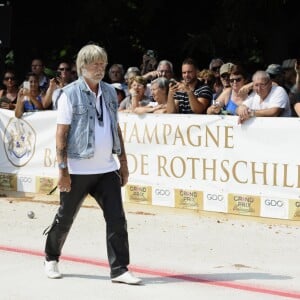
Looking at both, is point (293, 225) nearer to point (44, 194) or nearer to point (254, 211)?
point (254, 211)

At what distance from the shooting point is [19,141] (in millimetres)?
11953

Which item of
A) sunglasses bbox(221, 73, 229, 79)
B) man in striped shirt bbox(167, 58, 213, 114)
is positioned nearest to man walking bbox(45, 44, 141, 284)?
man in striped shirt bbox(167, 58, 213, 114)

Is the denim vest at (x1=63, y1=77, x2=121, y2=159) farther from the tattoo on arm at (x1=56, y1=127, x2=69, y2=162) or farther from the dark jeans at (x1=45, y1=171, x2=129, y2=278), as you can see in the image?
the dark jeans at (x1=45, y1=171, x2=129, y2=278)

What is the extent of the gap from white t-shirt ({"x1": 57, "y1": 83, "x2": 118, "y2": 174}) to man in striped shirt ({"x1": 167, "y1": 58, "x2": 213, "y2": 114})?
356 centimetres

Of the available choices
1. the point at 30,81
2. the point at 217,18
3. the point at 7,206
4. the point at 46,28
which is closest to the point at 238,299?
the point at 7,206

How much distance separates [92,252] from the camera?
830cm

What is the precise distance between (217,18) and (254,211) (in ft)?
21.2

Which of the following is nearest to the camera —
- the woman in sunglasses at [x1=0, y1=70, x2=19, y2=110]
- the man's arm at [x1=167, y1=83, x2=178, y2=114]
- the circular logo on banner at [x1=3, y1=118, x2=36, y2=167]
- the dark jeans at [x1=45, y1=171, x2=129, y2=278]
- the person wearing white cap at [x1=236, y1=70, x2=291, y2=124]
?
the dark jeans at [x1=45, y1=171, x2=129, y2=278]

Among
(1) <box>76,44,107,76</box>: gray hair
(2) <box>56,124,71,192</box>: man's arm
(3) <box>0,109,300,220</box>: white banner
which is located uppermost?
(1) <box>76,44,107,76</box>: gray hair

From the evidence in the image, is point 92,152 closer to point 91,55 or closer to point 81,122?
point 81,122

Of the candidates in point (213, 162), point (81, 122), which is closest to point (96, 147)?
point (81, 122)

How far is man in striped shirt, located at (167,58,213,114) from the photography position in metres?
10.5

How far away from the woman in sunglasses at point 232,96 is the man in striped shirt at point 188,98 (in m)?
0.15

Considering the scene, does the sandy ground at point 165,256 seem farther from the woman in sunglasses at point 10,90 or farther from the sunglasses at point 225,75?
the woman in sunglasses at point 10,90
